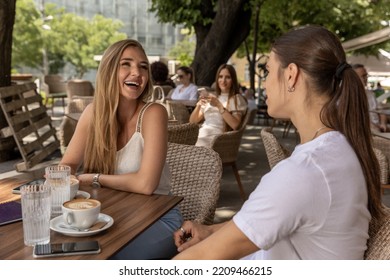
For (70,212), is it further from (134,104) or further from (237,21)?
(237,21)

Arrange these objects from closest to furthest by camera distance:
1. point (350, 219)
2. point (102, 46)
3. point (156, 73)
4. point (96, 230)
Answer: point (350, 219) < point (96, 230) < point (156, 73) < point (102, 46)

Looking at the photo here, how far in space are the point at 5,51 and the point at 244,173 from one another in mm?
3271

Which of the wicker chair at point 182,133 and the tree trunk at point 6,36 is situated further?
the tree trunk at point 6,36

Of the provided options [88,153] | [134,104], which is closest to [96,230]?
[88,153]

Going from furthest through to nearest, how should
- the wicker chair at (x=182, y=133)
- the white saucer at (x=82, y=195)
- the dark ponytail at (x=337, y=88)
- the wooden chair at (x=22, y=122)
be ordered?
the wooden chair at (x=22, y=122) < the wicker chair at (x=182, y=133) < the white saucer at (x=82, y=195) < the dark ponytail at (x=337, y=88)

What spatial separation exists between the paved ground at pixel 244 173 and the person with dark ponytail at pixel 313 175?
2.68m

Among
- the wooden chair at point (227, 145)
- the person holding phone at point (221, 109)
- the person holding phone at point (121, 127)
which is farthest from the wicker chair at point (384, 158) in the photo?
the person holding phone at point (121, 127)

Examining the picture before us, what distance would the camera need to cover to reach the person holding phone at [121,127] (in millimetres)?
2139

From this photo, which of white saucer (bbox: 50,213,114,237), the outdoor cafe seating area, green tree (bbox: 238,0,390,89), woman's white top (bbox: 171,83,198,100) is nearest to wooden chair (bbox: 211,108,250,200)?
the outdoor cafe seating area

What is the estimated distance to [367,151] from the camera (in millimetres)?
1218

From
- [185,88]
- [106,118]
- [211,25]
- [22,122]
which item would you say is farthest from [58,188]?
[211,25]

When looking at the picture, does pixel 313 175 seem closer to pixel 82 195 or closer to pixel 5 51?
pixel 82 195

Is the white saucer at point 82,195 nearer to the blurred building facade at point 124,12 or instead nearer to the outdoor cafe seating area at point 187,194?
the outdoor cafe seating area at point 187,194
